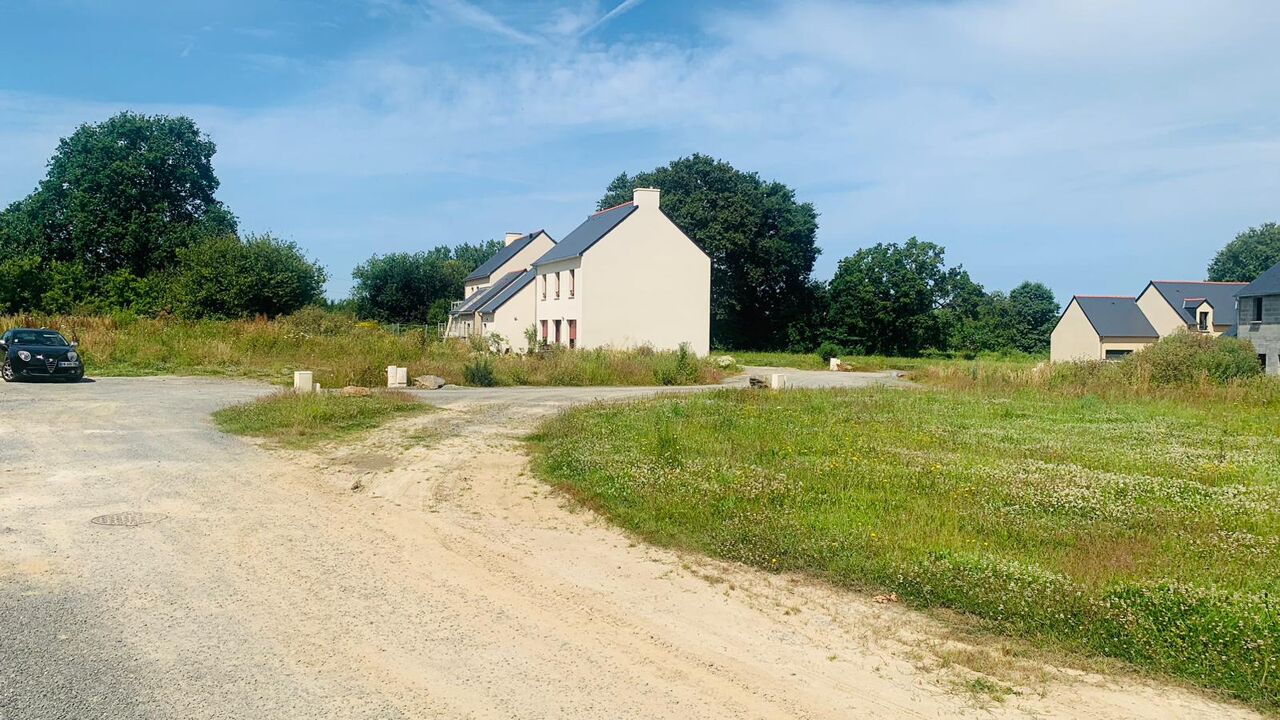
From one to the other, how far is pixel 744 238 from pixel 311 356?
36.5 meters

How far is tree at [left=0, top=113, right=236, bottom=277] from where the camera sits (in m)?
56.0

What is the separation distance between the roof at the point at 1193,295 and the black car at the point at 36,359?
61.9m

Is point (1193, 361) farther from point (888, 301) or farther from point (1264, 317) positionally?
point (888, 301)

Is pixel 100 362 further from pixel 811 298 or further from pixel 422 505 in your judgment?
pixel 811 298

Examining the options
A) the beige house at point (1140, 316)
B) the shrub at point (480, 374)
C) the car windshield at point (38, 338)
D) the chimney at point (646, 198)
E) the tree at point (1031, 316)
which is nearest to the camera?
the car windshield at point (38, 338)

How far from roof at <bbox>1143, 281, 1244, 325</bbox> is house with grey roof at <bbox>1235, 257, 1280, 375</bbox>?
12002 millimetres

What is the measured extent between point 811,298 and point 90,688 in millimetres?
67635

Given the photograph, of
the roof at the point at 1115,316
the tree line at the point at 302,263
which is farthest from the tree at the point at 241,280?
the roof at the point at 1115,316

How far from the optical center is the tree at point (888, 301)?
66000mm

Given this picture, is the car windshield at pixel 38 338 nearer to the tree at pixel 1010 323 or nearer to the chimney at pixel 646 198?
the chimney at pixel 646 198

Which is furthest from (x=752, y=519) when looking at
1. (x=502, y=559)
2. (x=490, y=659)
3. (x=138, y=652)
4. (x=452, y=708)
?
(x=138, y=652)

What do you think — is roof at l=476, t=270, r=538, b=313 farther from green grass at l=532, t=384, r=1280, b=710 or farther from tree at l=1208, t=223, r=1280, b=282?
tree at l=1208, t=223, r=1280, b=282

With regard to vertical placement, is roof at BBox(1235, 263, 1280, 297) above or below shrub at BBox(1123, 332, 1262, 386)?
above

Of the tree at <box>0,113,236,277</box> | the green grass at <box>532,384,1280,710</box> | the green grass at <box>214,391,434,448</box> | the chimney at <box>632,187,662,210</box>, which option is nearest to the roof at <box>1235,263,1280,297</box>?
the chimney at <box>632,187,662,210</box>
